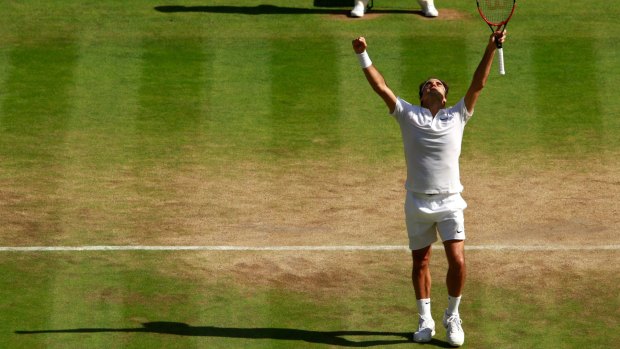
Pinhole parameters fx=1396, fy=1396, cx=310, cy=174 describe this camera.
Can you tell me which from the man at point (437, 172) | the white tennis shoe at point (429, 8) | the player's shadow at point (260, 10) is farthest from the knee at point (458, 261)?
the player's shadow at point (260, 10)

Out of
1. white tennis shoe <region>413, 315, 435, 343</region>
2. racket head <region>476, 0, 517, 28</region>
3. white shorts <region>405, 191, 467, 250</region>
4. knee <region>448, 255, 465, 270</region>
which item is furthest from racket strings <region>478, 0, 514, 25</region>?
white tennis shoe <region>413, 315, 435, 343</region>

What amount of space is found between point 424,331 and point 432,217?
998mm

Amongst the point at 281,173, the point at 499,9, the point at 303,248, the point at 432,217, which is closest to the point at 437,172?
the point at 432,217

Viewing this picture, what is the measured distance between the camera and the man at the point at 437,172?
11828 millimetres

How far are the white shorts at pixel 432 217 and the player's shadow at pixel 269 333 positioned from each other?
83 centimetres

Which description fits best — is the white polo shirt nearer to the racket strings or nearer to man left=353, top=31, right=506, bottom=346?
man left=353, top=31, right=506, bottom=346

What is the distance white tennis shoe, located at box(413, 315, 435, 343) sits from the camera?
39.4 ft

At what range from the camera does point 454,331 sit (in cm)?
1188

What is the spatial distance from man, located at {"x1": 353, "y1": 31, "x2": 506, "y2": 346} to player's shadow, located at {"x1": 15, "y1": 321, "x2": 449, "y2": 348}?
0.29 m

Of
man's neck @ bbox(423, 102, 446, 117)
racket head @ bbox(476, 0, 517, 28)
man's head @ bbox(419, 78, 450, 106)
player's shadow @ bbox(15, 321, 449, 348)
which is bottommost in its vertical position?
player's shadow @ bbox(15, 321, 449, 348)

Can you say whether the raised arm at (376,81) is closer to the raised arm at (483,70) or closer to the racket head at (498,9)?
the raised arm at (483,70)

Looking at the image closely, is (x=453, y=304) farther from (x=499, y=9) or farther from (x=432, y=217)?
(x=499, y=9)

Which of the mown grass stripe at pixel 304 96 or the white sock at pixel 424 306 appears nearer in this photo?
the white sock at pixel 424 306

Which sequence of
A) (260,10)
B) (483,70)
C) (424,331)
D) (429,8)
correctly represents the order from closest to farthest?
(483,70) < (424,331) < (429,8) < (260,10)
